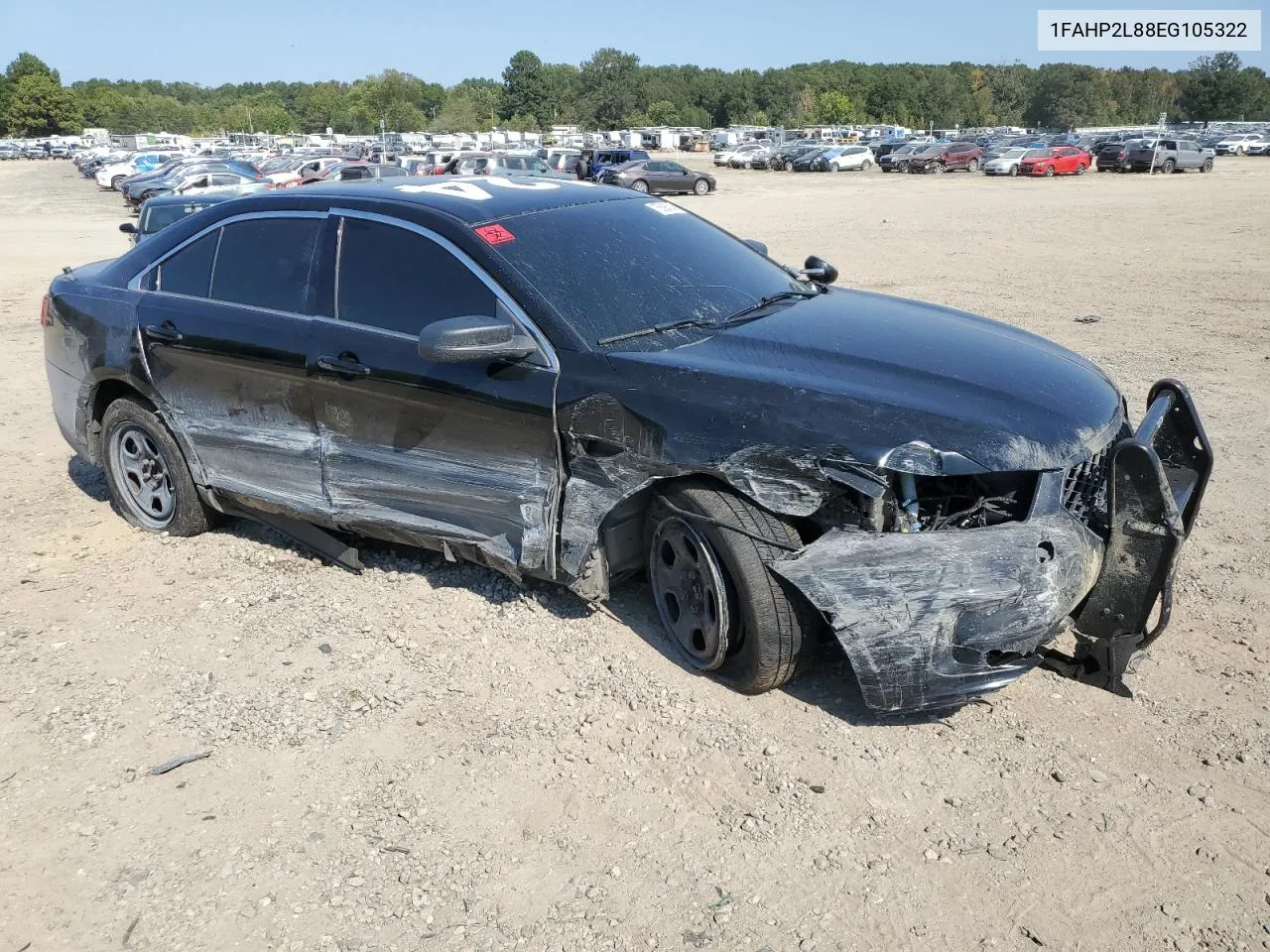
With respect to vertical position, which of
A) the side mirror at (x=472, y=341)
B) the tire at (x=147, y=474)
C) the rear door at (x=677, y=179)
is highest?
the rear door at (x=677, y=179)

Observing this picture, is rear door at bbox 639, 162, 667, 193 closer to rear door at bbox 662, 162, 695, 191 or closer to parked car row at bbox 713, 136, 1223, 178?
rear door at bbox 662, 162, 695, 191

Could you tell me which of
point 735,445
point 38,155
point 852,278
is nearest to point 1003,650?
point 735,445

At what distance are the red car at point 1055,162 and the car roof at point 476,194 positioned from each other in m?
40.2

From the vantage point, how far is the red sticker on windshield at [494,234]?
4148 millimetres

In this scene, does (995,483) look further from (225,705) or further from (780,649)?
(225,705)

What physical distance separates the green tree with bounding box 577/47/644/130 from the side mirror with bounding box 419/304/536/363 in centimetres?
12066

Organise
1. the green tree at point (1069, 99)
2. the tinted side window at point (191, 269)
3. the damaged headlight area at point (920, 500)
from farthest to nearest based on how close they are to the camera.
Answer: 1. the green tree at point (1069, 99)
2. the tinted side window at point (191, 269)
3. the damaged headlight area at point (920, 500)

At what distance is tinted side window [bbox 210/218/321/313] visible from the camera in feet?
15.0

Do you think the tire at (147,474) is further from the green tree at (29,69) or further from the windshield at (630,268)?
the green tree at (29,69)

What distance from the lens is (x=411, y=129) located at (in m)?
108

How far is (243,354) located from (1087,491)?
3.54 meters

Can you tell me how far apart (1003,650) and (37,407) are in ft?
25.9

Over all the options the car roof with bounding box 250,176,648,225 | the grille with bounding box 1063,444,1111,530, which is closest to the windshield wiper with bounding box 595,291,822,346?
the car roof with bounding box 250,176,648,225

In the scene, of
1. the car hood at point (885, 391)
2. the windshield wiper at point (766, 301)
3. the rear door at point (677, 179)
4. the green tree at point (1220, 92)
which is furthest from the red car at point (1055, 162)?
the green tree at point (1220, 92)
